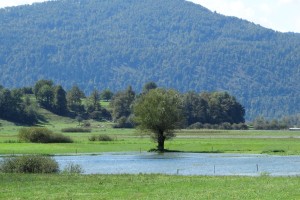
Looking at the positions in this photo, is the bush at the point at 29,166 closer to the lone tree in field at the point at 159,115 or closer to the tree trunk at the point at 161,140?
the tree trunk at the point at 161,140

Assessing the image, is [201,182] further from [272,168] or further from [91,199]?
[272,168]

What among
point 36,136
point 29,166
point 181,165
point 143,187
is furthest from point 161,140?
point 143,187

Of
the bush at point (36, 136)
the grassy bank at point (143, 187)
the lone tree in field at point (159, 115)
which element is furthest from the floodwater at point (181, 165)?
the bush at point (36, 136)

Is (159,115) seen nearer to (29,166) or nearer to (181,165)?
(181,165)

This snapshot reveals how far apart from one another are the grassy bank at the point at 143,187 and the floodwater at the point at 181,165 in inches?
488

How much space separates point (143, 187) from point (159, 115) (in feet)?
206

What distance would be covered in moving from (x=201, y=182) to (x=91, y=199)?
11.3 meters

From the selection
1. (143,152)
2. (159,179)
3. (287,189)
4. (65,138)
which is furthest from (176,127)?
(287,189)

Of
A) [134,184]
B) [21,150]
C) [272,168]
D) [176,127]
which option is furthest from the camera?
[176,127]

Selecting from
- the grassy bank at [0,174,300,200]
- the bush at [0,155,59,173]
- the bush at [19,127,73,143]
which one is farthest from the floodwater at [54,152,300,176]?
the bush at [19,127,73,143]

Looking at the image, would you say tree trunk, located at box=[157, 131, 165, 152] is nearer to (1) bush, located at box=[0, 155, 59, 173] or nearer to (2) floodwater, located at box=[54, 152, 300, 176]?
(2) floodwater, located at box=[54, 152, 300, 176]

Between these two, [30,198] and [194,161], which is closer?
[30,198]

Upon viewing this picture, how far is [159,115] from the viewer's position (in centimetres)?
10500

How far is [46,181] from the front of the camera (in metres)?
46.2
